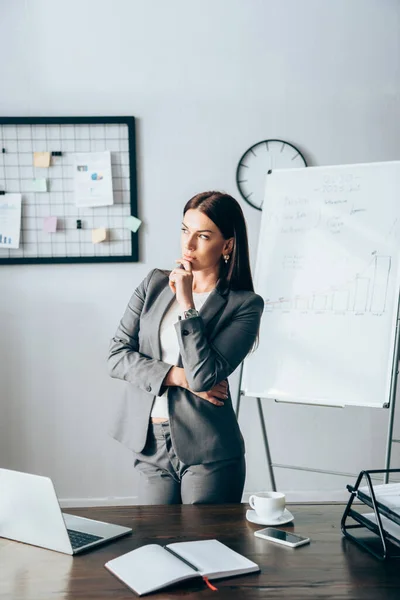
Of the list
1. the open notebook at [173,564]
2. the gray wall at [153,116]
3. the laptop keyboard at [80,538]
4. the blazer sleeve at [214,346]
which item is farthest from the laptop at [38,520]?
the gray wall at [153,116]

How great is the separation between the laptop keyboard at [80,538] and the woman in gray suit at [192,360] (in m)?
0.54

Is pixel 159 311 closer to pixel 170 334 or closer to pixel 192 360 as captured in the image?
pixel 170 334

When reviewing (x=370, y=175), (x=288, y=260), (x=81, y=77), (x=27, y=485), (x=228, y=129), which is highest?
(x=81, y=77)

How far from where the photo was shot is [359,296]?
2705 millimetres

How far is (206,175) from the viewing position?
3.38 m

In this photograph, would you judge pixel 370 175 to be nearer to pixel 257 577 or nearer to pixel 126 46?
pixel 126 46

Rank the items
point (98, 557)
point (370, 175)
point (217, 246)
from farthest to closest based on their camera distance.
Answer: point (370, 175) → point (217, 246) → point (98, 557)

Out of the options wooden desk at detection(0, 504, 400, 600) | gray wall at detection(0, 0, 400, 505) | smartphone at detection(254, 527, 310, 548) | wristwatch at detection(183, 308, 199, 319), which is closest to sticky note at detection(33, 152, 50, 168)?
gray wall at detection(0, 0, 400, 505)

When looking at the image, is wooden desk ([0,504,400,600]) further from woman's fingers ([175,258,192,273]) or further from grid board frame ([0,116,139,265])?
grid board frame ([0,116,139,265])

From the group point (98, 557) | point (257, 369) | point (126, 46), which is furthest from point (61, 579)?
point (126, 46)

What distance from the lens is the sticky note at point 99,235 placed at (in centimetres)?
331

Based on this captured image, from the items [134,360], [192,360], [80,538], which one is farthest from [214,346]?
[80,538]

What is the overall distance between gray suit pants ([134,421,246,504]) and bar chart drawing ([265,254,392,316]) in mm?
1010

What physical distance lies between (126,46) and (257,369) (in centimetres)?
Result: 174
